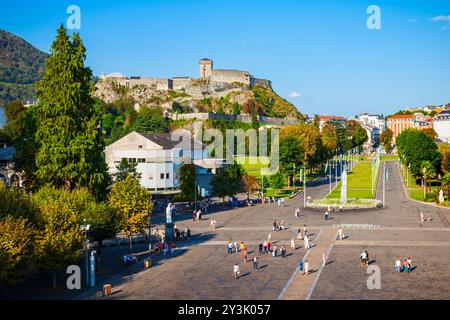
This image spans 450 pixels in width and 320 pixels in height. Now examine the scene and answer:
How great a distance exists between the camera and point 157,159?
92.6m

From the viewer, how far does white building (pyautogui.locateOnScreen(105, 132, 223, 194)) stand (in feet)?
300

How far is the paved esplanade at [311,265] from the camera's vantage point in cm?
3344

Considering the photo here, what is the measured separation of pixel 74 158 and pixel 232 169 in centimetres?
3561

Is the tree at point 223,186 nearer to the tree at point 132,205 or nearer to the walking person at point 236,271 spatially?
the tree at point 132,205

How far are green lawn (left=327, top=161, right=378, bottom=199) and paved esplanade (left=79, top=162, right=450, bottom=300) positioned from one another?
20.9 m

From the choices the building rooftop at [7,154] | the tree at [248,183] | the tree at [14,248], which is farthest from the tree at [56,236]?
the tree at [248,183]

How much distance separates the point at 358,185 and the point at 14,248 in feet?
256

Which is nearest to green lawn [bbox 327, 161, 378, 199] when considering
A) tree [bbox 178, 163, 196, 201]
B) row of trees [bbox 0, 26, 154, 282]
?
tree [bbox 178, 163, 196, 201]

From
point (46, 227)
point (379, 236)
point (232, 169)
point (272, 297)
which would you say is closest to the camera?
point (272, 297)

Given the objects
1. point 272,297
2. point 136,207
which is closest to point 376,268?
point 272,297
